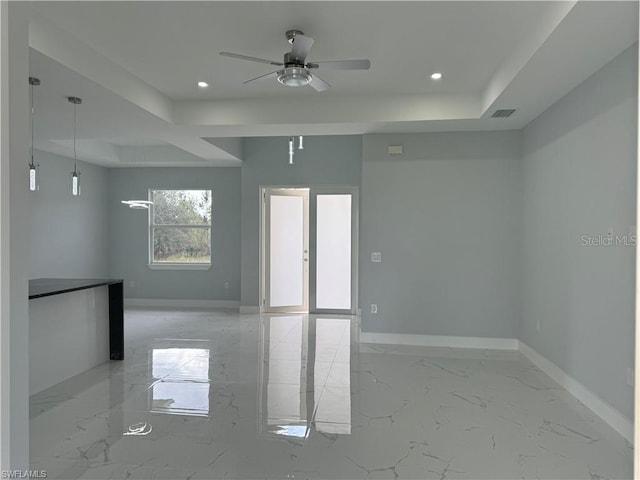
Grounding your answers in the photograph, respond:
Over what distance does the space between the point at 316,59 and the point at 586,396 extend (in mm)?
3559

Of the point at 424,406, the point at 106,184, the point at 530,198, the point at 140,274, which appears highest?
the point at 106,184

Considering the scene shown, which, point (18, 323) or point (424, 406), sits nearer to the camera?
point (18, 323)

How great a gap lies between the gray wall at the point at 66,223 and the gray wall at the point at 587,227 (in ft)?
21.7

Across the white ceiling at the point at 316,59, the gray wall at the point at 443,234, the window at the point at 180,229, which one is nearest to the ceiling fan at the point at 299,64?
the white ceiling at the point at 316,59

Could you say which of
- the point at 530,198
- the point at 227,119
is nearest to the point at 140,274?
the point at 227,119

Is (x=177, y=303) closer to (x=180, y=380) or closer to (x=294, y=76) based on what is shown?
(x=180, y=380)

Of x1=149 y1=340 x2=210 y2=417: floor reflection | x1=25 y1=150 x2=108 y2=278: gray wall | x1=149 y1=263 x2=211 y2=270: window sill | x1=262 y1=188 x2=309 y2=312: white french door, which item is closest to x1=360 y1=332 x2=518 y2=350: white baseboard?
x1=149 y1=340 x2=210 y2=417: floor reflection

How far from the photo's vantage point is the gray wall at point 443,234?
5.04 m

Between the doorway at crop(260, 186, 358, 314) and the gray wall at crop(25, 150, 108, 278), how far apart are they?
3193mm

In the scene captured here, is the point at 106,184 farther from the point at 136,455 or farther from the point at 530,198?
the point at 530,198

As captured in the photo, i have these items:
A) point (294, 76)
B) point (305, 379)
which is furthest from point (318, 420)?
point (294, 76)

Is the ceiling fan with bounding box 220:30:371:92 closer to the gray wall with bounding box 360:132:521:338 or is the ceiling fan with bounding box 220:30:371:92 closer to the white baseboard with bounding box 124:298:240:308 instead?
the gray wall with bounding box 360:132:521:338

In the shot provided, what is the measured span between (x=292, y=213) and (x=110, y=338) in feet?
12.7

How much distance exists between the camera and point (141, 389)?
3.65 m
